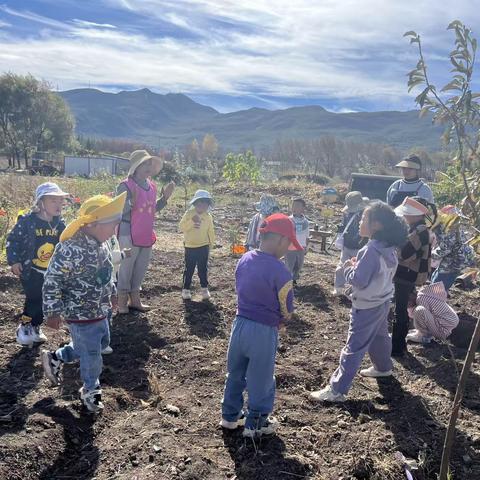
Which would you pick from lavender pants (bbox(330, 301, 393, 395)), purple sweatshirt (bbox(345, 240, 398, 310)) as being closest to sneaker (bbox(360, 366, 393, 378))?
lavender pants (bbox(330, 301, 393, 395))

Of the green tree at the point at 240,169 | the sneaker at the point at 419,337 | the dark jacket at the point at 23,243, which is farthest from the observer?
the green tree at the point at 240,169

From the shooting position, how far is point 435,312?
5043 mm

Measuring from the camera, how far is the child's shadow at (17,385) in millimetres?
3326

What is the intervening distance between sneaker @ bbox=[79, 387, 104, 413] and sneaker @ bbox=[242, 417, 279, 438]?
110cm

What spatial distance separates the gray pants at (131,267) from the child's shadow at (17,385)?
134cm

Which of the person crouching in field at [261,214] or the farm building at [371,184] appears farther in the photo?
the farm building at [371,184]

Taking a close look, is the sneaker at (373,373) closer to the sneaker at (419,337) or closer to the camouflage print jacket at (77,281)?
the sneaker at (419,337)

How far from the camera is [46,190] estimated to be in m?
4.39

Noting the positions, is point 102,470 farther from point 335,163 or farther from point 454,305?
point 335,163

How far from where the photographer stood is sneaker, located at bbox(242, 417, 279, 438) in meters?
3.32

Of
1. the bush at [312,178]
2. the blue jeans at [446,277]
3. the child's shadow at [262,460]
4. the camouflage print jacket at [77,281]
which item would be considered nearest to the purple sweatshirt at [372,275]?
the child's shadow at [262,460]

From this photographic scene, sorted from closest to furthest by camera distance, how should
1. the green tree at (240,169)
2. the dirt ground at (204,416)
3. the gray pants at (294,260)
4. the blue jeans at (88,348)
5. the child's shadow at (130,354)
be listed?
the dirt ground at (204,416), the blue jeans at (88,348), the child's shadow at (130,354), the gray pants at (294,260), the green tree at (240,169)

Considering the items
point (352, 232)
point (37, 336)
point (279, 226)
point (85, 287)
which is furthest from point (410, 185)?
point (37, 336)

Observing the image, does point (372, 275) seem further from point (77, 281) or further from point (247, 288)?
point (77, 281)
